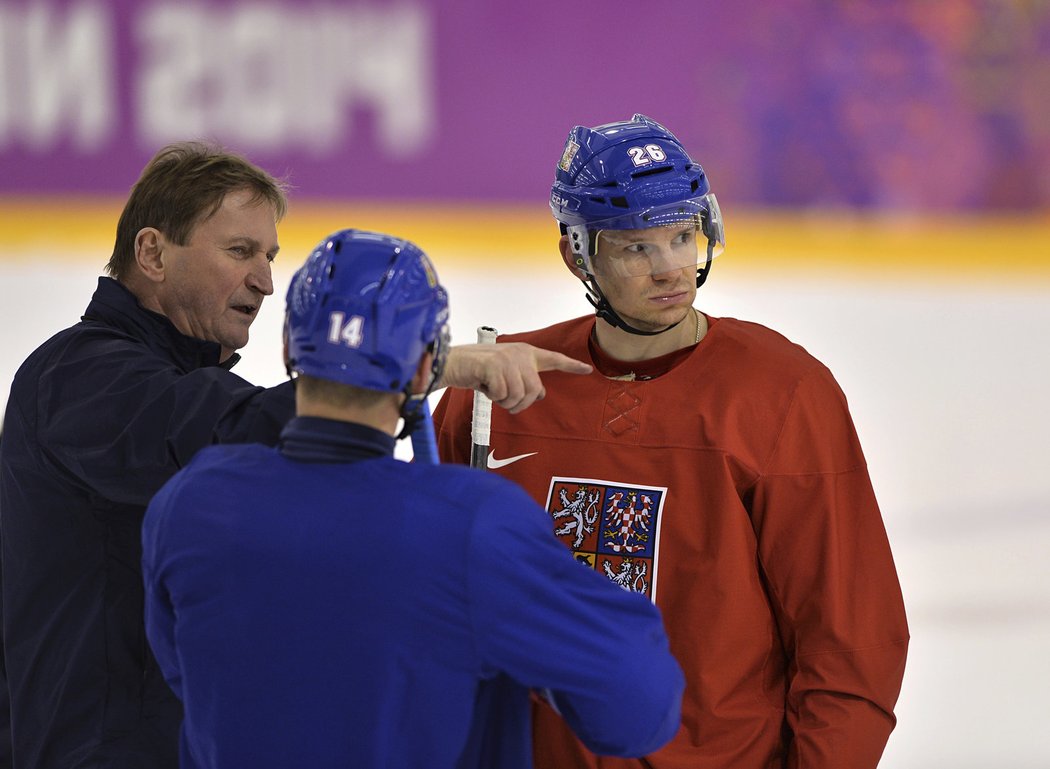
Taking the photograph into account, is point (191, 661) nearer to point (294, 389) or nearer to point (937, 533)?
point (294, 389)

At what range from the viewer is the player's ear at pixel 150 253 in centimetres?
171

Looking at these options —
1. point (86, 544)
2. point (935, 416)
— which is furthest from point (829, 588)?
point (935, 416)

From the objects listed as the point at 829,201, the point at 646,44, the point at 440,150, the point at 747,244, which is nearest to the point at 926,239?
the point at 829,201

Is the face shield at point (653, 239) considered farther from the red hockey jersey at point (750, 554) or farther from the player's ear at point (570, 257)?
the red hockey jersey at point (750, 554)

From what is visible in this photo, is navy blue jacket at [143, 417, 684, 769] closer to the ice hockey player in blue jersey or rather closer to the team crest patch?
the ice hockey player in blue jersey

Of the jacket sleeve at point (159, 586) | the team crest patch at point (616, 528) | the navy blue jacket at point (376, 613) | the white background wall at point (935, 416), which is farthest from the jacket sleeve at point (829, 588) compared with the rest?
the white background wall at point (935, 416)

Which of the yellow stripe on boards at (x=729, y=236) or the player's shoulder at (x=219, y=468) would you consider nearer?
the player's shoulder at (x=219, y=468)

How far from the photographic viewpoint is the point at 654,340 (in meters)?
1.76

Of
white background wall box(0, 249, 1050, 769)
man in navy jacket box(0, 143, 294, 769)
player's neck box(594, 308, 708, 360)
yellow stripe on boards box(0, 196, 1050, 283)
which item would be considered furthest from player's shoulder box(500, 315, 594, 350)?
yellow stripe on boards box(0, 196, 1050, 283)

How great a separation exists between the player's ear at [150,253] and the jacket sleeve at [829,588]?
0.82 meters

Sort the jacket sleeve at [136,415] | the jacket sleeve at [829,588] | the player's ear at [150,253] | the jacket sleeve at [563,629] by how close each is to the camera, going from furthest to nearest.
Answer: the player's ear at [150,253], the jacket sleeve at [829,588], the jacket sleeve at [136,415], the jacket sleeve at [563,629]

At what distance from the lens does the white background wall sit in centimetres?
307

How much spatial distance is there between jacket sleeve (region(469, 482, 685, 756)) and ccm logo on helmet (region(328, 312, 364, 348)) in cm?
17

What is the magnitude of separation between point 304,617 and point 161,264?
789mm
